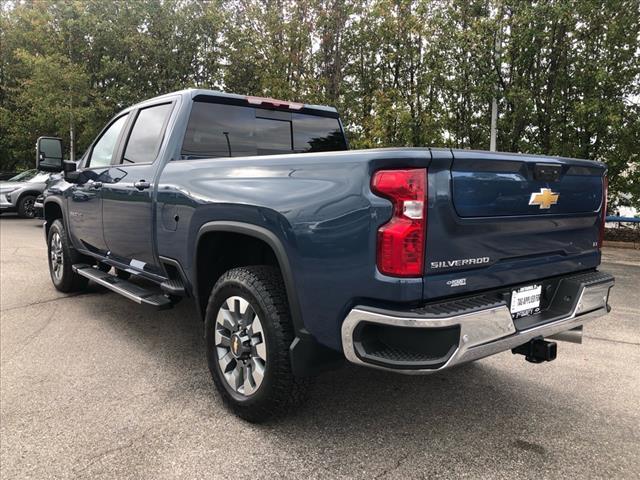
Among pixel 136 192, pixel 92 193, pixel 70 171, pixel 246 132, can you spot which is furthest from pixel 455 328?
pixel 70 171

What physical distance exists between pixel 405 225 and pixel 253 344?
1.20 metres

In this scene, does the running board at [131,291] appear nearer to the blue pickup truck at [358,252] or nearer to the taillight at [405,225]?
the blue pickup truck at [358,252]

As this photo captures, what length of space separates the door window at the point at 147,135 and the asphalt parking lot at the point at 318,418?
1566 millimetres

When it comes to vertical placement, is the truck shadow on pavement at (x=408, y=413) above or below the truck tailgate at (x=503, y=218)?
below

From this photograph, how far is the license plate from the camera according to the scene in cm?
258

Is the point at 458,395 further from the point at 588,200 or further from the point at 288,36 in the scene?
the point at 288,36

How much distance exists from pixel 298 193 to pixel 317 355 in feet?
2.69

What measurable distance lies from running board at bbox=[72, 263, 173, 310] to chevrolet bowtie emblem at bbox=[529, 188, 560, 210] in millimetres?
2569

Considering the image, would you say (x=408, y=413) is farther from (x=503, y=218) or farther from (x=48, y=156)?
(x=48, y=156)

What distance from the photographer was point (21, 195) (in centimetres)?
1531

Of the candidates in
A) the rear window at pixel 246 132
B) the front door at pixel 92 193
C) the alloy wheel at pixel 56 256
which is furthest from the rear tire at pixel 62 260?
the rear window at pixel 246 132

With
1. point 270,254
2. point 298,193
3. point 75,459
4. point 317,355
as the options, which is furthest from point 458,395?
point 75,459

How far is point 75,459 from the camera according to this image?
2.53 metres

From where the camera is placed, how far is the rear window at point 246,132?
12.7 ft
